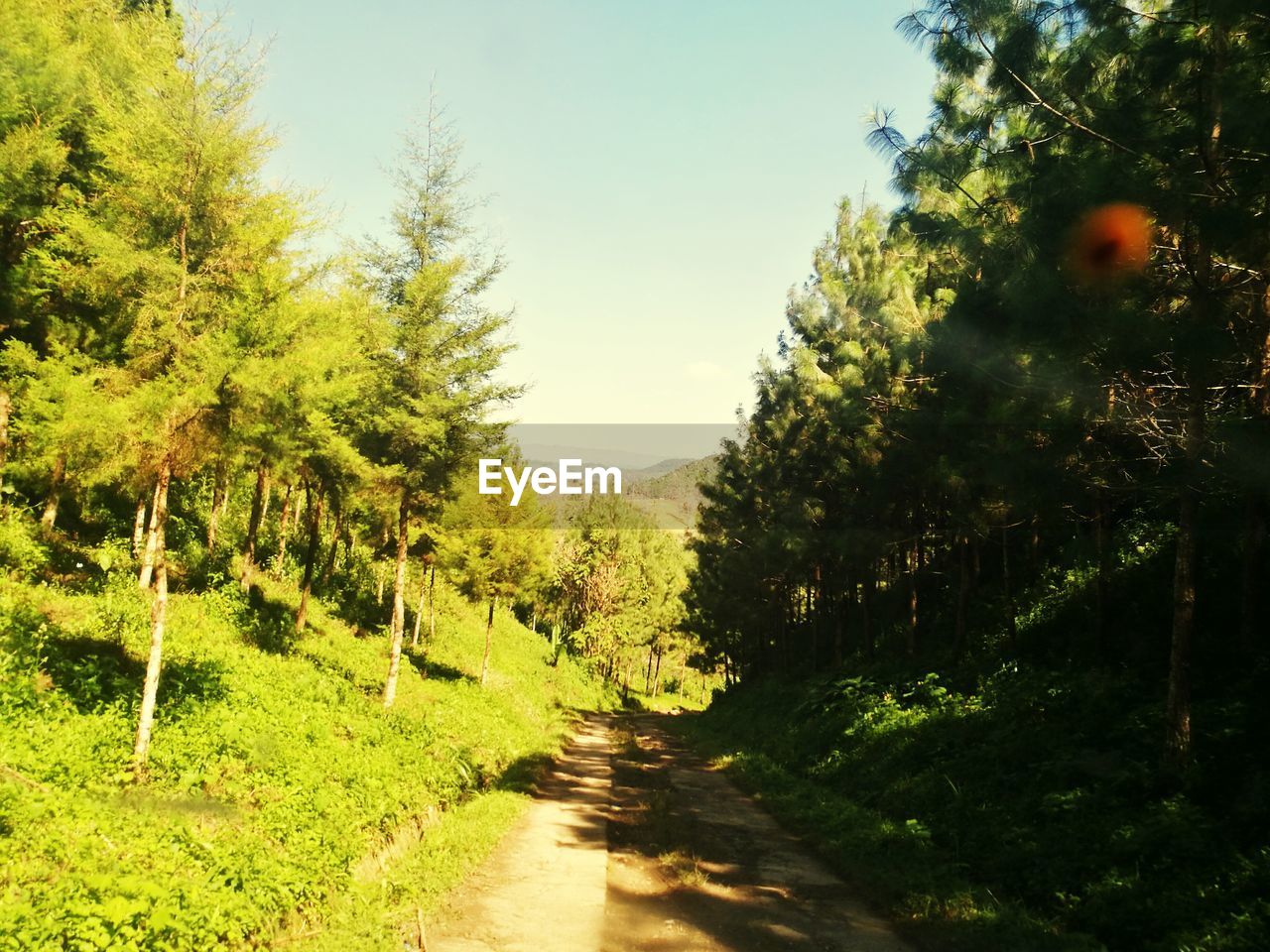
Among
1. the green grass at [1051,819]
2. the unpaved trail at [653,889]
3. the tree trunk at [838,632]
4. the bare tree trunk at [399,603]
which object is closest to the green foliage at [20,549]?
the bare tree trunk at [399,603]

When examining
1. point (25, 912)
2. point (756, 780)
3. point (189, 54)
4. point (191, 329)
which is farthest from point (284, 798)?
point (756, 780)

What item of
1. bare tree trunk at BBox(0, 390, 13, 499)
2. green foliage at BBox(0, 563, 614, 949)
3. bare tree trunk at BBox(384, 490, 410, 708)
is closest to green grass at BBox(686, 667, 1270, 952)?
green foliage at BBox(0, 563, 614, 949)

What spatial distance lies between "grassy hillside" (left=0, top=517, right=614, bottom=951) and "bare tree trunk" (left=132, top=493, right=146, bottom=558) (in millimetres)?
917

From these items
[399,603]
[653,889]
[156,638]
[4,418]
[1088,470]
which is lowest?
[653,889]

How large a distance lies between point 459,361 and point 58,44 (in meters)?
11.9

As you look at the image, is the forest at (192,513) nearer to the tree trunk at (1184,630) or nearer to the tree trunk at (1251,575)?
the tree trunk at (1184,630)

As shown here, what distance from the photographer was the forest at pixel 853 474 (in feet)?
28.6

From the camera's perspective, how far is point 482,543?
32.0m

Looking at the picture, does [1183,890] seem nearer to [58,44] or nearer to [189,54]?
[189,54]

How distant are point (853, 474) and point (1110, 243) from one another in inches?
533

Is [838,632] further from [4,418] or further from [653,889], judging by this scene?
[4,418]

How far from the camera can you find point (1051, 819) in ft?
35.6

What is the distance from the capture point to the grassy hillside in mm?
7059

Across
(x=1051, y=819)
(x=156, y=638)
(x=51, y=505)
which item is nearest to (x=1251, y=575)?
(x=1051, y=819)
